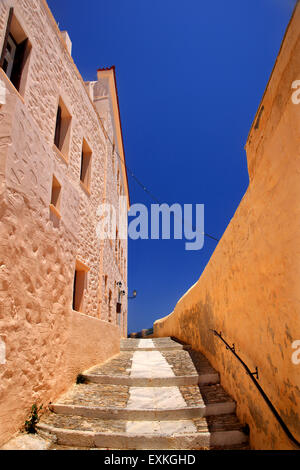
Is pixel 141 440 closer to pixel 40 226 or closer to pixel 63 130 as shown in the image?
pixel 40 226

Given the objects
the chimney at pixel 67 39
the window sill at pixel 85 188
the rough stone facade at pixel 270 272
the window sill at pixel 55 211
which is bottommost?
the rough stone facade at pixel 270 272

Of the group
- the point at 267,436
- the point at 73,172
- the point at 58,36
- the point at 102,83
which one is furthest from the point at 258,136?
the point at 102,83

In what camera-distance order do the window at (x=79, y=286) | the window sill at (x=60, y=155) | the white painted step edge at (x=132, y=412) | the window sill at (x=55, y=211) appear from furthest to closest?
1. the window at (x=79, y=286)
2. the window sill at (x=60, y=155)
3. the window sill at (x=55, y=211)
4. the white painted step edge at (x=132, y=412)

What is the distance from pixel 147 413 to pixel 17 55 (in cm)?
572

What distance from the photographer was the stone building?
2504 mm

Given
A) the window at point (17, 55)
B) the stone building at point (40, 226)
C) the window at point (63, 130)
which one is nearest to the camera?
the stone building at point (40, 226)

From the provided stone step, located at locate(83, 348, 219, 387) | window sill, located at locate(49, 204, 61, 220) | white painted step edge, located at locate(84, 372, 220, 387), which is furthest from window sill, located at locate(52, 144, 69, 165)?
white painted step edge, located at locate(84, 372, 220, 387)

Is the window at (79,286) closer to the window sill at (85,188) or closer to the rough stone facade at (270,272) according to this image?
the window sill at (85,188)

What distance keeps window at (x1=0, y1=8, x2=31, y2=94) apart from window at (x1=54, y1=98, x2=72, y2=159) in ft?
4.81

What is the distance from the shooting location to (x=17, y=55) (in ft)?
15.2

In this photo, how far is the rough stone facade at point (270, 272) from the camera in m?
1.95

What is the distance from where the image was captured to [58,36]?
591 cm

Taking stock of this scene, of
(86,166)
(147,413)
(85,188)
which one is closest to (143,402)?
(147,413)

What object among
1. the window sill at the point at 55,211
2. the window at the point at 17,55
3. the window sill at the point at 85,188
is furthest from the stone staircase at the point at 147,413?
the window at the point at 17,55
